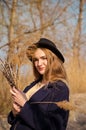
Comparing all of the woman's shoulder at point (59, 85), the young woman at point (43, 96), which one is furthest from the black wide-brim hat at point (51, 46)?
the woman's shoulder at point (59, 85)

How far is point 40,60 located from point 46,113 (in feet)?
1.30

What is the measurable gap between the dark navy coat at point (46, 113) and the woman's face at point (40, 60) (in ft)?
0.48

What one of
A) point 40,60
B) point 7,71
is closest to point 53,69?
point 40,60

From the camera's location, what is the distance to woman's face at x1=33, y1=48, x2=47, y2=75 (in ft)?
8.89

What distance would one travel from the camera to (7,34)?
7223mm

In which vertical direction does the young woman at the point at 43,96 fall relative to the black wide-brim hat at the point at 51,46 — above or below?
below

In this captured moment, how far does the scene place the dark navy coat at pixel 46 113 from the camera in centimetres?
248

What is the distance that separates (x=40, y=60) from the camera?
272 cm

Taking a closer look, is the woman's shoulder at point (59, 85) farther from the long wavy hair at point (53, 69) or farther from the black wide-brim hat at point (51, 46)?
the black wide-brim hat at point (51, 46)

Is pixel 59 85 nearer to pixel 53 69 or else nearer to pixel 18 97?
pixel 53 69

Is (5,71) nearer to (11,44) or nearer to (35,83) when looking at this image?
(35,83)

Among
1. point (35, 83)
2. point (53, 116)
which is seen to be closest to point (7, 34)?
point (35, 83)

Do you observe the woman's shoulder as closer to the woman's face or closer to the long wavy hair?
the long wavy hair

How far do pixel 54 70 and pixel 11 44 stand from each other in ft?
11.5
